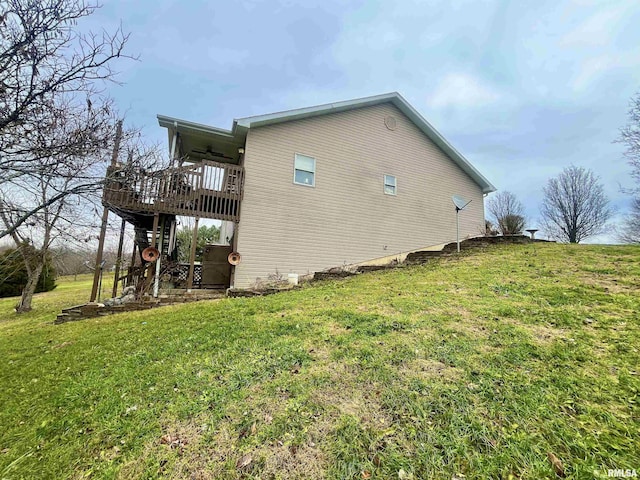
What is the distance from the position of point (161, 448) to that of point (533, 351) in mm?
3889

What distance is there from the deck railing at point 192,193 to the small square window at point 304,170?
80.4 inches

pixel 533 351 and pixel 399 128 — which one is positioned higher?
pixel 399 128

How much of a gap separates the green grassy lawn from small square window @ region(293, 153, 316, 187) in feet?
21.5

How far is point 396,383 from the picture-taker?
303 cm

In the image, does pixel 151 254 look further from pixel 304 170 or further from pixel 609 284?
pixel 609 284

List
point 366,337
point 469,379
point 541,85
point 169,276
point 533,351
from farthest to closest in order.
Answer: point 541,85 < point 169,276 < point 366,337 < point 533,351 < point 469,379

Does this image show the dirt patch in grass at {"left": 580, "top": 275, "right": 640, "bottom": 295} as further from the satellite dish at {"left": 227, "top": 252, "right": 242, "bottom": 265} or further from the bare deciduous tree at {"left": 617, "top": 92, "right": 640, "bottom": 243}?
the bare deciduous tree at {"left": 617, "top": 92, "right": 640, "bottom": 243}

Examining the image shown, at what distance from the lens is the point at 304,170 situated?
1112 centimetres

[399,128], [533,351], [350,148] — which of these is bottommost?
[533,351]

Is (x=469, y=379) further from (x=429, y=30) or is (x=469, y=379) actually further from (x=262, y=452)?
(x=429, y=30)

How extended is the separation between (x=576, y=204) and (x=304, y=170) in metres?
25.4

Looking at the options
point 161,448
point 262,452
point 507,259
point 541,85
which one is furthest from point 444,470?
point 541,85

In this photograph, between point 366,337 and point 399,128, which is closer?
point 366,337

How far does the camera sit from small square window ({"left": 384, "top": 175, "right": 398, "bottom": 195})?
41.5 ft
